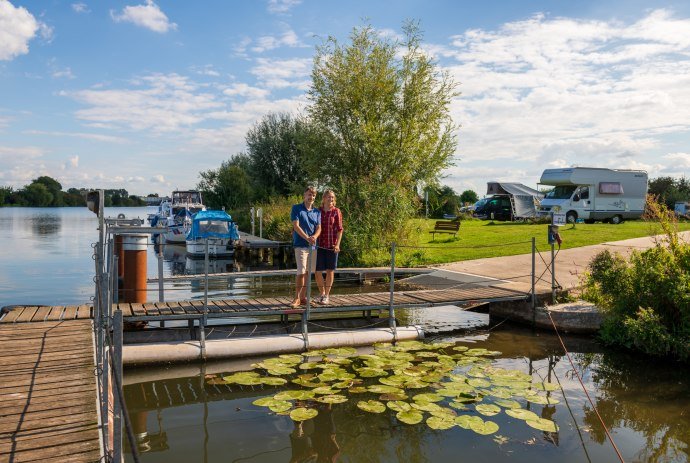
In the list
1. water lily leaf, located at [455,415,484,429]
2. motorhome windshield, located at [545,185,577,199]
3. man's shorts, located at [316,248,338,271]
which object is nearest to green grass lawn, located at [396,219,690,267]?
motorhome windshield, located at [545,185,577,199]

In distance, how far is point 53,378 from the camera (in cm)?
571

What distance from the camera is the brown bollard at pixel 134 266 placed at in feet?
31.7

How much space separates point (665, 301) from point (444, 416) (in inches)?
223

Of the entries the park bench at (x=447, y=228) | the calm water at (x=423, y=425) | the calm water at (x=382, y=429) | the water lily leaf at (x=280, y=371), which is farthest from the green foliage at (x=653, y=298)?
the park bench at (x=447, y=228)

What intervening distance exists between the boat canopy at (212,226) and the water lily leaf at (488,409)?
22.2 metres

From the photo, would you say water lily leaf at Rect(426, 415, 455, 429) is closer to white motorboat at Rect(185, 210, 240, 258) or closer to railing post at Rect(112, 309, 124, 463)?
railing post at Rect(112, 309, 124, 463)

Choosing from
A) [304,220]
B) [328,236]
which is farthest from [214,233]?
[304,220]

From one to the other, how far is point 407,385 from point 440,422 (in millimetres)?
1289

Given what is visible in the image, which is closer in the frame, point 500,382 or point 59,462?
point 59,462

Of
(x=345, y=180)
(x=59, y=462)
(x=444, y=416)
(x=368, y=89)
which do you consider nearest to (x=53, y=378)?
(x=59, y=462)

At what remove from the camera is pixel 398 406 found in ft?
22.1

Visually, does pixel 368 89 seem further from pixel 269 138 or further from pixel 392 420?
pixel 269 138

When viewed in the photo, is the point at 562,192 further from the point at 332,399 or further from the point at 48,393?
the point at 48,393

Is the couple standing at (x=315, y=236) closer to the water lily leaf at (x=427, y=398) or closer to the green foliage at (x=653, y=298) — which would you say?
the water lily leaf at (x=427, y=398)
